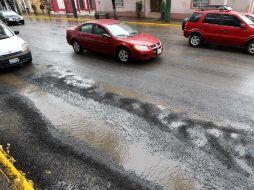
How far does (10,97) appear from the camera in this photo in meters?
7.51

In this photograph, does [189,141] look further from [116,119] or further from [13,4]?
[13,4]

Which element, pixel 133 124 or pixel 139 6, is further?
pixel 139 6

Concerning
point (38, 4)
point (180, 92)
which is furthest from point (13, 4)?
point (180, 92)

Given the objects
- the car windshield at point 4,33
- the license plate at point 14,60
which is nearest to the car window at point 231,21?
the license plate at point 14,60

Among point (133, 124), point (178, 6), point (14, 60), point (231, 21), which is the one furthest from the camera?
point (178, 6)

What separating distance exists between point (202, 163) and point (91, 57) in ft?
26.4

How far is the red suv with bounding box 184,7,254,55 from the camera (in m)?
10.5

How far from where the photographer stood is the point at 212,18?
450 inches

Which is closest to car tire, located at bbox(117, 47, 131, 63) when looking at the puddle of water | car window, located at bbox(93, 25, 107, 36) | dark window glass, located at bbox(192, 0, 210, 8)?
car window, located at bbox(93, 25, 107, 36)

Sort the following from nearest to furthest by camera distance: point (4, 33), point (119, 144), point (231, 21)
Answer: point (119, 144), point (4, 33), point (231, 21)

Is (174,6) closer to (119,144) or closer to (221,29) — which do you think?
(221,29)

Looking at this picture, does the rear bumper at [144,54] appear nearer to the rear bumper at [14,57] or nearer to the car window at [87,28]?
the car window at [87,28]

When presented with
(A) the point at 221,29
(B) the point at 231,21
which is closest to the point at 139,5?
(A) the point at 221,29

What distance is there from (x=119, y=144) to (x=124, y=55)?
5.49 metres
